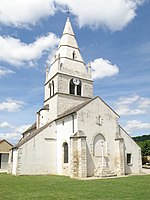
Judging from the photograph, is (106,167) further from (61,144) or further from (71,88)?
(71,88)

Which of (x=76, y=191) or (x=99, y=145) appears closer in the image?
(x=76, y=191)

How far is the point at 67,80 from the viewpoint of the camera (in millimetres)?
30266

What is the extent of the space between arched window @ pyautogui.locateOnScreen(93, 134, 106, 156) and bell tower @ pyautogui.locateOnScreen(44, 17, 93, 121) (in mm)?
7022

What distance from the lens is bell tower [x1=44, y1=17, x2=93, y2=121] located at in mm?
29400

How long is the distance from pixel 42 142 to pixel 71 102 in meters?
7.30

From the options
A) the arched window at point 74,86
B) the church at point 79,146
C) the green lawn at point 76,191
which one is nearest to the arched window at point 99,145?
the church at point 79,146

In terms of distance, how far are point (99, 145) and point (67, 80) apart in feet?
35.3

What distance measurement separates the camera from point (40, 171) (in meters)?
23.9

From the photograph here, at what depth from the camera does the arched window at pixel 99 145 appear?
23.1 meters

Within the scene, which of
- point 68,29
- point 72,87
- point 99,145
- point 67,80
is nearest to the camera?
point 99,145

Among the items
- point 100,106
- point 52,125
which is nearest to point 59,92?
point 52,125

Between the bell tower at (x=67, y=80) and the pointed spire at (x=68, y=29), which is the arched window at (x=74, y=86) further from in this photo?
the pointed spire at (x=68, y=29)

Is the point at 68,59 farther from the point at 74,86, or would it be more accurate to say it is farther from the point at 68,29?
the point at 68,29

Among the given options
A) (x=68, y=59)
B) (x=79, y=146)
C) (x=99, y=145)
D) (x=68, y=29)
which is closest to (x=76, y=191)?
(x=79, y=146)
